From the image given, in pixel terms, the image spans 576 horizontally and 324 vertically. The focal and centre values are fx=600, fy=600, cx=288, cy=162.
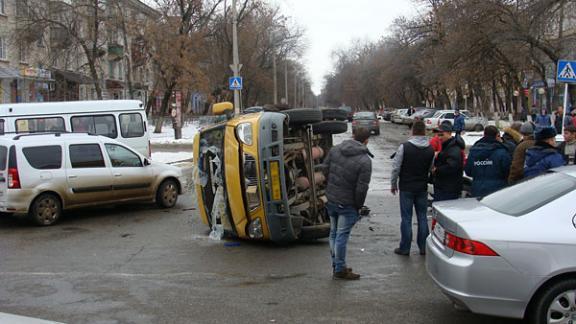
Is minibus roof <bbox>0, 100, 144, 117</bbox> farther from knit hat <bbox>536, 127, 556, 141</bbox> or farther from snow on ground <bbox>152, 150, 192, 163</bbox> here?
knit hat <bbox>536, 127, 556, 141</bbox>

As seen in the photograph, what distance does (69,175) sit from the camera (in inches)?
411

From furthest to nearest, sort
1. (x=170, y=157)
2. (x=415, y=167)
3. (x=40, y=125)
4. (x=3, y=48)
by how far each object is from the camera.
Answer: (x=3, y=48)
(x=170, y=157)
(x=40, y=125)
(x=415, y=167)

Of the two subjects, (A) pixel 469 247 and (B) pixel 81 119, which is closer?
(A) pixel 469 247

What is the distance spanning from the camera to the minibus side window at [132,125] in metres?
17.0

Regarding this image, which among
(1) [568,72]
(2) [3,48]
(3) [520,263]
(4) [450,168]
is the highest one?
(2) [3,48]

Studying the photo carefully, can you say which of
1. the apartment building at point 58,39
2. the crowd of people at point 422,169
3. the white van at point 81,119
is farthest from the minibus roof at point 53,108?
the apartment building at point 58,39

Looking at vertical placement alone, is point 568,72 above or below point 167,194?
above

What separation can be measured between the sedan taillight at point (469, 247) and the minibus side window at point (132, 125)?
44.6 feet

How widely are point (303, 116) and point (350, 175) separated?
224 centimetres

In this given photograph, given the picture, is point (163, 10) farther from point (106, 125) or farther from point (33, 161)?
point (33, 161)

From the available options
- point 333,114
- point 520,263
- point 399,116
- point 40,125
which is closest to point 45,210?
point 333,114

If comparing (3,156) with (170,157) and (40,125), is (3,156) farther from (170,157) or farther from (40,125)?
(170,157)

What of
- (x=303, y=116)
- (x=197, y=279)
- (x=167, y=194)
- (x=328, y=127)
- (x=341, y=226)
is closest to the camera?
(x=341, y=226)

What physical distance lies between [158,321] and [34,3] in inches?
1123
